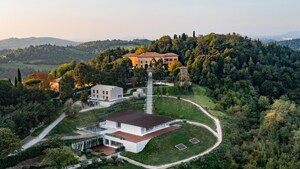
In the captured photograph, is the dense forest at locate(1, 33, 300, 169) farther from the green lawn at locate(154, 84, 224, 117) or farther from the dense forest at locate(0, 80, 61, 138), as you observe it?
the green lawn at locate(154, 84, 224, 117)

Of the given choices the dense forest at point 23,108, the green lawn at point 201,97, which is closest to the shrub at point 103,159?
the dense forest at point 23,108

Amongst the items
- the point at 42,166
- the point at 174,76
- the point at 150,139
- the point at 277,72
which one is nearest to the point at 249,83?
the point at 277,72

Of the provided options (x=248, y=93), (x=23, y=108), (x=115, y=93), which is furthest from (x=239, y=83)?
(x=23, y=108)

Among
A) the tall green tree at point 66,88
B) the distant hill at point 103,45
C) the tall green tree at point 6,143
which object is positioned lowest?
the tall green tree at point 6,143

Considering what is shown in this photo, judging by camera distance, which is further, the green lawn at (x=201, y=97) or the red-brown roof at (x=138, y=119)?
the green lawn at (x=201, y=97)

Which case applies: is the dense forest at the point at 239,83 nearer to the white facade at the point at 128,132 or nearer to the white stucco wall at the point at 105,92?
the white stucco wall at the point at 105,92
